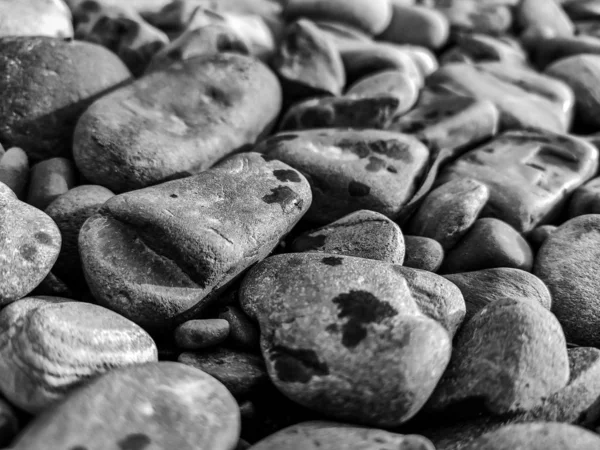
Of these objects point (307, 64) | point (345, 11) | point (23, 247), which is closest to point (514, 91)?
point (345, 11)

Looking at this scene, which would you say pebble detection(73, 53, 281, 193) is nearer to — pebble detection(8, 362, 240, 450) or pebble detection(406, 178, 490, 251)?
pebble detection(406, 178, 490, 251)

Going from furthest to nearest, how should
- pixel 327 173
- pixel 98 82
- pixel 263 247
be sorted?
pixel 98 82 < pixel 327 173 < pixel 263 247

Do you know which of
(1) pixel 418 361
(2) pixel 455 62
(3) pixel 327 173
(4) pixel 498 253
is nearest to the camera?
(1) pixel 418 361

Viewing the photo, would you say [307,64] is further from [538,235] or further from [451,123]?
[538,235]

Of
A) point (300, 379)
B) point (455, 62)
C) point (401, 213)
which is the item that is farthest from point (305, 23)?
point (300, 379)

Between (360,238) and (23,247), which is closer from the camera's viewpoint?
(23,247)

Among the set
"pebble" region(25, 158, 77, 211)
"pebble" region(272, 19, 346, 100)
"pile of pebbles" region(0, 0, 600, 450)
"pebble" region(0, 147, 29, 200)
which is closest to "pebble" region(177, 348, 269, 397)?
"pile of pebbles" region(0, 0, 600, 450)

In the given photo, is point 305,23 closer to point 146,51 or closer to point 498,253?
point 146,51

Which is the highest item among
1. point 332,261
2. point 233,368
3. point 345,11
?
point 345,11
